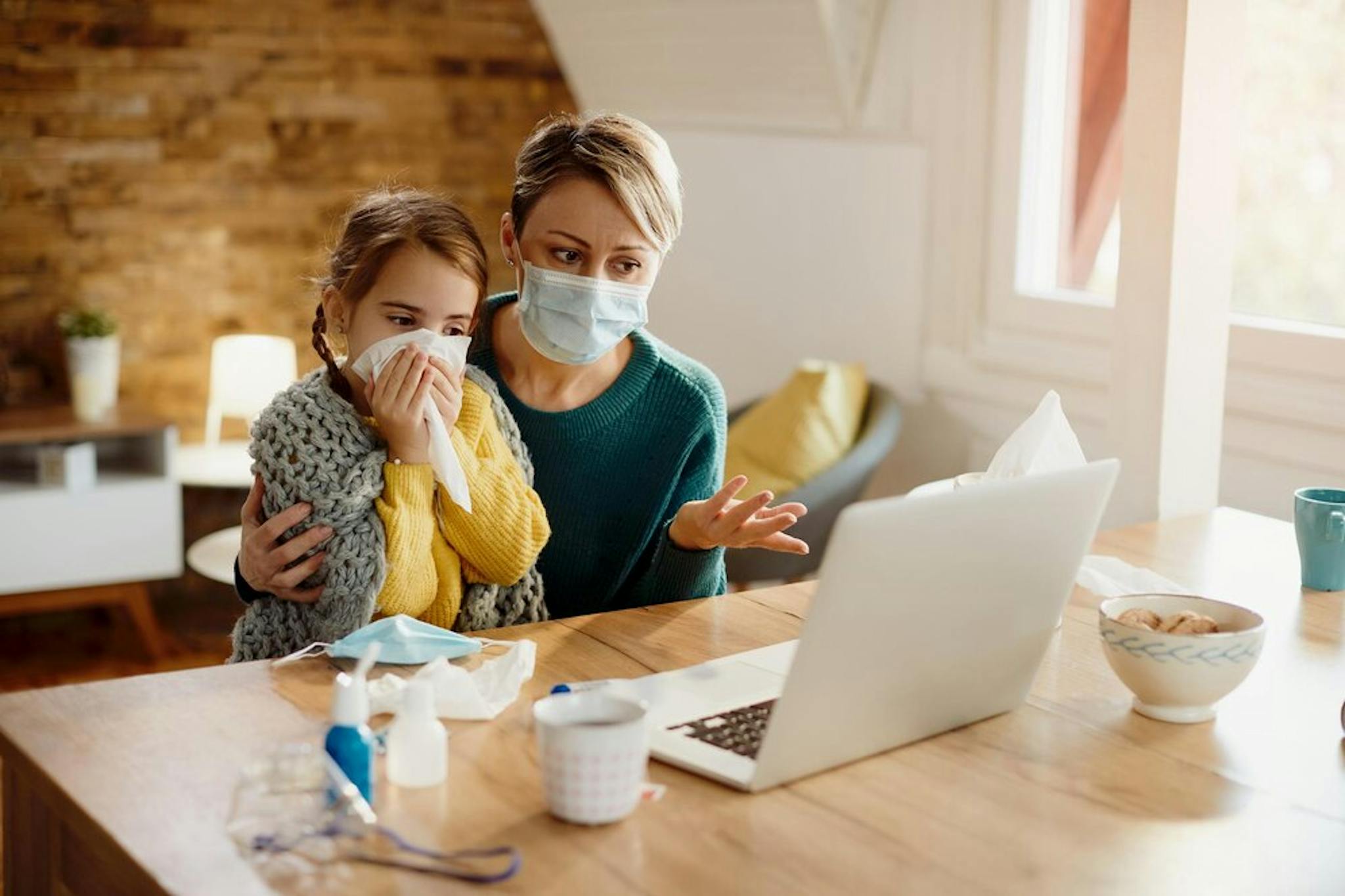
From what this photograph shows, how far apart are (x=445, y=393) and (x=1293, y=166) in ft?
6.13

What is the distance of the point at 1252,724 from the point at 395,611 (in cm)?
87

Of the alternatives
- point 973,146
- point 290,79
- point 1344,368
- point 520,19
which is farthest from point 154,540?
point 1344,368

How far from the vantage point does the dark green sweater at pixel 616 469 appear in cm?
194

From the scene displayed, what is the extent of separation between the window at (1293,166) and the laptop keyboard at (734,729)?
179cm

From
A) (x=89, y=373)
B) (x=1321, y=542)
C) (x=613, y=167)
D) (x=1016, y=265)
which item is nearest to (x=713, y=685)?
(x=613, y=167)

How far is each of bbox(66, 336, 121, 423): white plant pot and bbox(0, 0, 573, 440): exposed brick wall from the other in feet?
0.73

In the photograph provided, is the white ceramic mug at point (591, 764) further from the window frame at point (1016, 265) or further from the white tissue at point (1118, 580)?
the window frame at point (1016, 265)

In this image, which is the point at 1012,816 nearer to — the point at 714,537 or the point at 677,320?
the point at 714,537

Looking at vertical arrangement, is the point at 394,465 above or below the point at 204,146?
below

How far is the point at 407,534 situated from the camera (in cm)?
164

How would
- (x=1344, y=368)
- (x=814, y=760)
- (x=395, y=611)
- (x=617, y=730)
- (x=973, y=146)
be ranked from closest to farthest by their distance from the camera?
(x=617, y=730)
(x=814, y=760)
(x=395, y=611)
(x=1344, y=368)
(x=973, y=146)

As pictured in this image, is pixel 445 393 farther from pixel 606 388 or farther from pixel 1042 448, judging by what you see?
pixel 1042 448

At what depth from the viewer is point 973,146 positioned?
10.7 ft

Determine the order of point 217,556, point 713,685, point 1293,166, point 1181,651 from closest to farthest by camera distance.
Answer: point 1181,651
point 713,685
point 1293,166
point 217,556
